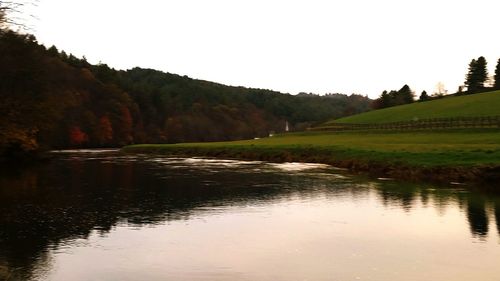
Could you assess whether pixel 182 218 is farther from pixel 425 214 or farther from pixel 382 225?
pixel 425 214

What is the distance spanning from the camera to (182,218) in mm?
23078

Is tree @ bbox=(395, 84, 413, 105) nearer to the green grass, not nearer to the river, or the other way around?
the green grass

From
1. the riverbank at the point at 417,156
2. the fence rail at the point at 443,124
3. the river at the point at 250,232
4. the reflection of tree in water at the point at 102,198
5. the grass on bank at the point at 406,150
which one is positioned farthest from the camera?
the fence rail at the point at 443,124

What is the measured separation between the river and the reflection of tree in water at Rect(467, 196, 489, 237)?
0.17 ft

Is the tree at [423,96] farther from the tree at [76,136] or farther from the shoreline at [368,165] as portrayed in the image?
the tree at [76,136]

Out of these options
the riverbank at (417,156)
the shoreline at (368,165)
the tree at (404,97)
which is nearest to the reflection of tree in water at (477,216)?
the shoreline at (368,165)

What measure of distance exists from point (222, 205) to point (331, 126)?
8018 centimetres

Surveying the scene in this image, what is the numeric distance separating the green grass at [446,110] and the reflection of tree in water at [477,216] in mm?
59567

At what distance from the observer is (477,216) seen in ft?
74.6

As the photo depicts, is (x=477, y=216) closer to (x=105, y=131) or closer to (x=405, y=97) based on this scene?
(x=405, y=97)

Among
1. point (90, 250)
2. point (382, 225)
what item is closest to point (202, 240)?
point (90, 250)

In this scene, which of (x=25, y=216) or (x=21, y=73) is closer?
(x=25, y=216)

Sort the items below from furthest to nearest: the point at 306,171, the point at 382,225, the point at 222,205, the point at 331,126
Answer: the point at 331,126 < the point at 306,171 < the point at 222,205 < the point at 382,225

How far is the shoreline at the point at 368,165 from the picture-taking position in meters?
35.5
